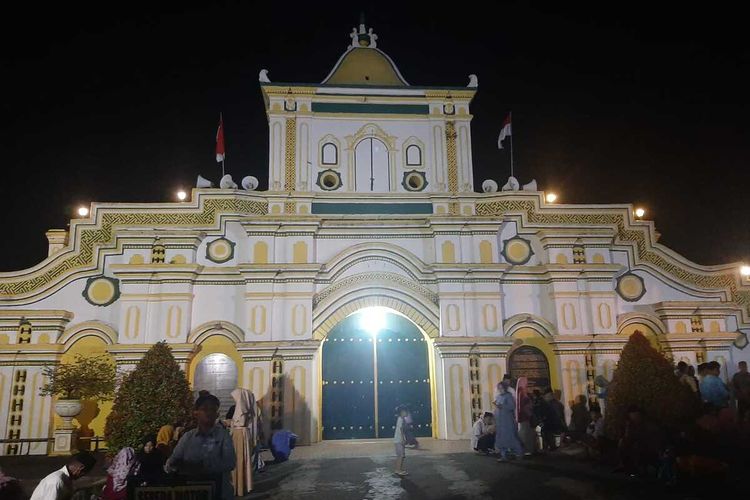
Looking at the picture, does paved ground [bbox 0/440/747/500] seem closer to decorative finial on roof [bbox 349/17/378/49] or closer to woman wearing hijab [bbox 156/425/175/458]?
woman wearing hijab [bbox 156/425/175/458]

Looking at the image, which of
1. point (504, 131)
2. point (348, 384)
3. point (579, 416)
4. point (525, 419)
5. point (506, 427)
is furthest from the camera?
point (504, 131)

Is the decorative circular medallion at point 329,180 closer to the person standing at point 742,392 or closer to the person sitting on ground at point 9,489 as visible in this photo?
the person standing at point 742,392

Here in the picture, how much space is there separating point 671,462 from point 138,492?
26.3 feet

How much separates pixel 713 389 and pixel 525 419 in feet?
12.7

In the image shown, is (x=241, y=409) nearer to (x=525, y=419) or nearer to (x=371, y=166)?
(x=525, y=419)

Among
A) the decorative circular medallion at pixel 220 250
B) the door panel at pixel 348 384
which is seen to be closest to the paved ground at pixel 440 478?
the door panel at pixel 348 384

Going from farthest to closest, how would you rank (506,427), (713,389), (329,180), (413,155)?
(413,155) < (329,180) < (506,427) < (713,389)

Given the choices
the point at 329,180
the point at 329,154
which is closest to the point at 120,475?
the point at 329,180

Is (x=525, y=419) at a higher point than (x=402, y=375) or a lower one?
lower

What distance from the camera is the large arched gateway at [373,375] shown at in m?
17.1

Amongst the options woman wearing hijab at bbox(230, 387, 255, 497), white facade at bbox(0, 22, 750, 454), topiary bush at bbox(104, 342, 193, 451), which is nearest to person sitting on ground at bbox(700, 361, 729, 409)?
white facade at bbox(0, 22, 750, 454)

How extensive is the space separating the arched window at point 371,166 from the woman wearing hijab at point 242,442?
925 cm

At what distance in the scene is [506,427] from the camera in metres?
13.1

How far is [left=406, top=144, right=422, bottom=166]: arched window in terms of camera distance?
1927 cm
